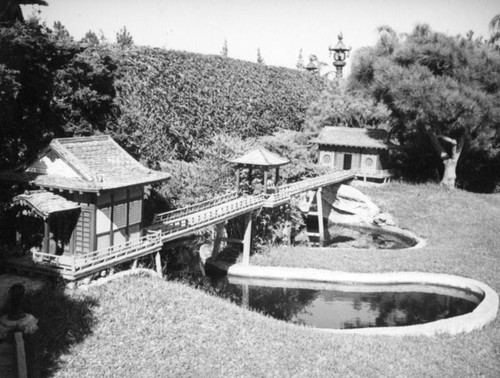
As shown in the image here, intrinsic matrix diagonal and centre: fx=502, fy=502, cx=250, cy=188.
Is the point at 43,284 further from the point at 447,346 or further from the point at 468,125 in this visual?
the point at 468,125

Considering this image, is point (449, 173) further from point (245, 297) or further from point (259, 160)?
point (245, 297)

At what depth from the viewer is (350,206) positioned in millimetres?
40156

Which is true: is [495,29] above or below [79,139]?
above

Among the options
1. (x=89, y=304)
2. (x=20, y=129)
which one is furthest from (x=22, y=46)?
(x=89, y=304)

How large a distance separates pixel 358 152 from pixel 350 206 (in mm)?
6124

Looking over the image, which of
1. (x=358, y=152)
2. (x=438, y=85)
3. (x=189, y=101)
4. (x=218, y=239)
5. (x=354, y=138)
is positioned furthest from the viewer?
(x=354, y=138)

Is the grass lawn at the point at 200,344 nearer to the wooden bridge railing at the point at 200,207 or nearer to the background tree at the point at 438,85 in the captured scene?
the wooden bridge railing at the point at 200,207

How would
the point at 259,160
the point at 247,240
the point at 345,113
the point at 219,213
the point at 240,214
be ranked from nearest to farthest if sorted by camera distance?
the point at 219,213, the point at 240,214, the point at 259,160, the point at 247,240, the point at 345,113

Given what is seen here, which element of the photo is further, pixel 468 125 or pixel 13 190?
pixel 468 125

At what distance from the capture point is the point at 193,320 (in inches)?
698

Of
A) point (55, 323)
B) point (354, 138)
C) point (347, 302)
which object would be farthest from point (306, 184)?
point (55, 323)

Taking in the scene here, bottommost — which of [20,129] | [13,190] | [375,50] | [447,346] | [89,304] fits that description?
[447,346]

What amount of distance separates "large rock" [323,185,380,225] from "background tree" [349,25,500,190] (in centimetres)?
738

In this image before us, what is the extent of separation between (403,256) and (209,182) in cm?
1274
